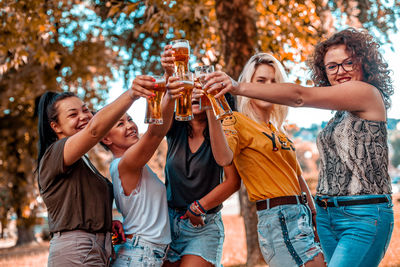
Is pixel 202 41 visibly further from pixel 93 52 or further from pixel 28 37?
pixel 93 52

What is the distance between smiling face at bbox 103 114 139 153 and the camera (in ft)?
9.94

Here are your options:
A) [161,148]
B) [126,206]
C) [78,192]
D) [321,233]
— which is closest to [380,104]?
[321,233]

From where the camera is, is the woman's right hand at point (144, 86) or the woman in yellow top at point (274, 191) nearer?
the woman's right hand at point (144, 86)

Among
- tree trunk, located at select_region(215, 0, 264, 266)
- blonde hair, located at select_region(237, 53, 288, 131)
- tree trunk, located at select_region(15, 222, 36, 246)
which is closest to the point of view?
blonde hair, located at select_region(237, 53, 288, 131)

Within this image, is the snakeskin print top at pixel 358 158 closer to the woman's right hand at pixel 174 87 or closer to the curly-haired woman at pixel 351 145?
the curly-haired woman at pixel 351 145

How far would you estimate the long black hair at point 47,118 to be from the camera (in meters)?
2.95

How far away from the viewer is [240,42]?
7.04 meters

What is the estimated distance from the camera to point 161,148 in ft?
39.7

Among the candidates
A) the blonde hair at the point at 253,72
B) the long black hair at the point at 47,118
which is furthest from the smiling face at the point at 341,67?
the long black hair at the point at 47,118

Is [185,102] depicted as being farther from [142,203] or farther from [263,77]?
[263,77]

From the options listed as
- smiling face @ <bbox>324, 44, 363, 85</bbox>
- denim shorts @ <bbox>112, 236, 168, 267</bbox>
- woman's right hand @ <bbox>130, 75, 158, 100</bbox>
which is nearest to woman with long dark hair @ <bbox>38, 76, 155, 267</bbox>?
denim shorts @ <bbox>112, 236, 168, 267</bbox>

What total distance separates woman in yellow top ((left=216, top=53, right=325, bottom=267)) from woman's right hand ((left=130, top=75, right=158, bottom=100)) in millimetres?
807

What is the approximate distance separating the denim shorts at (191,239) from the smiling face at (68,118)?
853mm

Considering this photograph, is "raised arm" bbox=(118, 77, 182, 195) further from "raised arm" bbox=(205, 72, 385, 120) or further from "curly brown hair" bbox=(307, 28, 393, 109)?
"curly brown hair" bbox=(307, 28, 393, 109)
